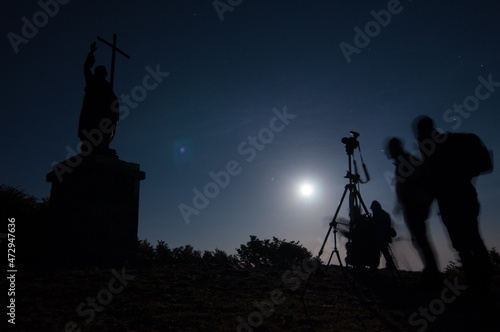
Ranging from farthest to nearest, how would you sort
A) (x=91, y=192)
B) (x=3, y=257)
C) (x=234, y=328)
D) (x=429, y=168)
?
(x=3, y=257) < (x=91, y=192) < (x=429, y=168) < (x=234, y=328)

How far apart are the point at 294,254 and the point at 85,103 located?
29.9 metres

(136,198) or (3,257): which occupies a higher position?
(136,198)

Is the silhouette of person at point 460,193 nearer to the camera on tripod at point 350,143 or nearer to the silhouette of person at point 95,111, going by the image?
the camera on tripod at point 350,143

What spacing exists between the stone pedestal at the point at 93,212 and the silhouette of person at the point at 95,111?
682 millimetres

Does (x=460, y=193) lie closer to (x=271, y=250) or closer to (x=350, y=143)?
(x=350, y=143)

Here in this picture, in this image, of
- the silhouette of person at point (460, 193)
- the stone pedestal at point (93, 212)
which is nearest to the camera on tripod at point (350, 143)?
the silhouette of person at point (460, 193)

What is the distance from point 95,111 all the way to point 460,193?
296 inches

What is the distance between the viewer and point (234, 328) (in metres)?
3.08

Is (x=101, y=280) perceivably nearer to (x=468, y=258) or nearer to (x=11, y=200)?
(x=468, y=258)

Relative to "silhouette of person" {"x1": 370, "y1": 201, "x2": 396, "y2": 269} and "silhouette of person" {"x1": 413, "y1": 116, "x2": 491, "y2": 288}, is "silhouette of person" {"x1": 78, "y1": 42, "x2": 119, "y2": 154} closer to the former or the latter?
"silhouette of person" {"x1": 370, "y1": 201, "x2": 396, "y2": 269}

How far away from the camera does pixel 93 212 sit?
6543 mm

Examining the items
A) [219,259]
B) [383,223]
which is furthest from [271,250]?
[383,223]

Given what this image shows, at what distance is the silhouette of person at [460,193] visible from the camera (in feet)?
12.8

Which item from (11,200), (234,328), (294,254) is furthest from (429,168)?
(294,254)
